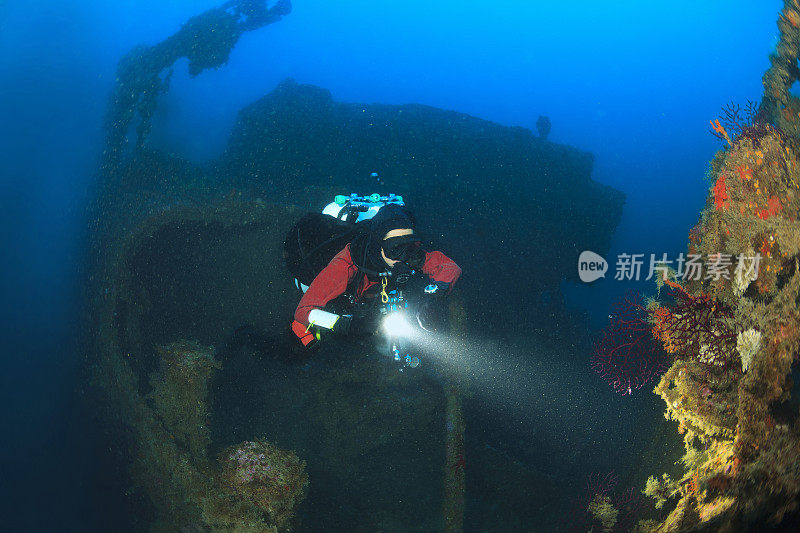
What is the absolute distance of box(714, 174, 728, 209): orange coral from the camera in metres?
3.73

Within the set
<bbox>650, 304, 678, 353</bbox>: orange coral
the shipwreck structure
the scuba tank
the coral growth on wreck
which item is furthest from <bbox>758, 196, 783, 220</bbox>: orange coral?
the shipwreck structure

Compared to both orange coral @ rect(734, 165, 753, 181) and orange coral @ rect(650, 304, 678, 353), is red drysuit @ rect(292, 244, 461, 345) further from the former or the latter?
orange coral @ rect(734, 165, 753, 181)

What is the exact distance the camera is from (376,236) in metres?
4.11

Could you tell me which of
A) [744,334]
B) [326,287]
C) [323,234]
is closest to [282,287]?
[323,234]

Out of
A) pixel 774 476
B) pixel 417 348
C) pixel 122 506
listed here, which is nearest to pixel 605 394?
pixel 417 348

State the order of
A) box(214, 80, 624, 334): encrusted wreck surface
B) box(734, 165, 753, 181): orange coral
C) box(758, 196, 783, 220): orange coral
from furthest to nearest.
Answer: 1. box(214, 80, 624, 334): encrusted wreck surface
2. box(734, 165, 753, 181): orange coral
3. box(758, 196, 783, 220): orange coral

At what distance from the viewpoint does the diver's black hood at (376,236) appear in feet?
13.3

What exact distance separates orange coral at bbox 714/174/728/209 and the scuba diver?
3137 mm

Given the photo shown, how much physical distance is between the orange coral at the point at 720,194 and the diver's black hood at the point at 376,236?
3.35 metres

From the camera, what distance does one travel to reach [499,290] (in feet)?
25.6

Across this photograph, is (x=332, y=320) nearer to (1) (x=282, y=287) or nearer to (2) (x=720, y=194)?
(1) (x=282, y=287)

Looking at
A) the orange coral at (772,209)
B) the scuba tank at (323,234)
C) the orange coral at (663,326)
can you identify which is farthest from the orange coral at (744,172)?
the scuba tank at (323,234)

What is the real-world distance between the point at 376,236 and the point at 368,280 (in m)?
0.74

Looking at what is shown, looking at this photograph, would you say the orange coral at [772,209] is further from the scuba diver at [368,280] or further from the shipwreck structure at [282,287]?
the shipwreck structure at [282,287]
